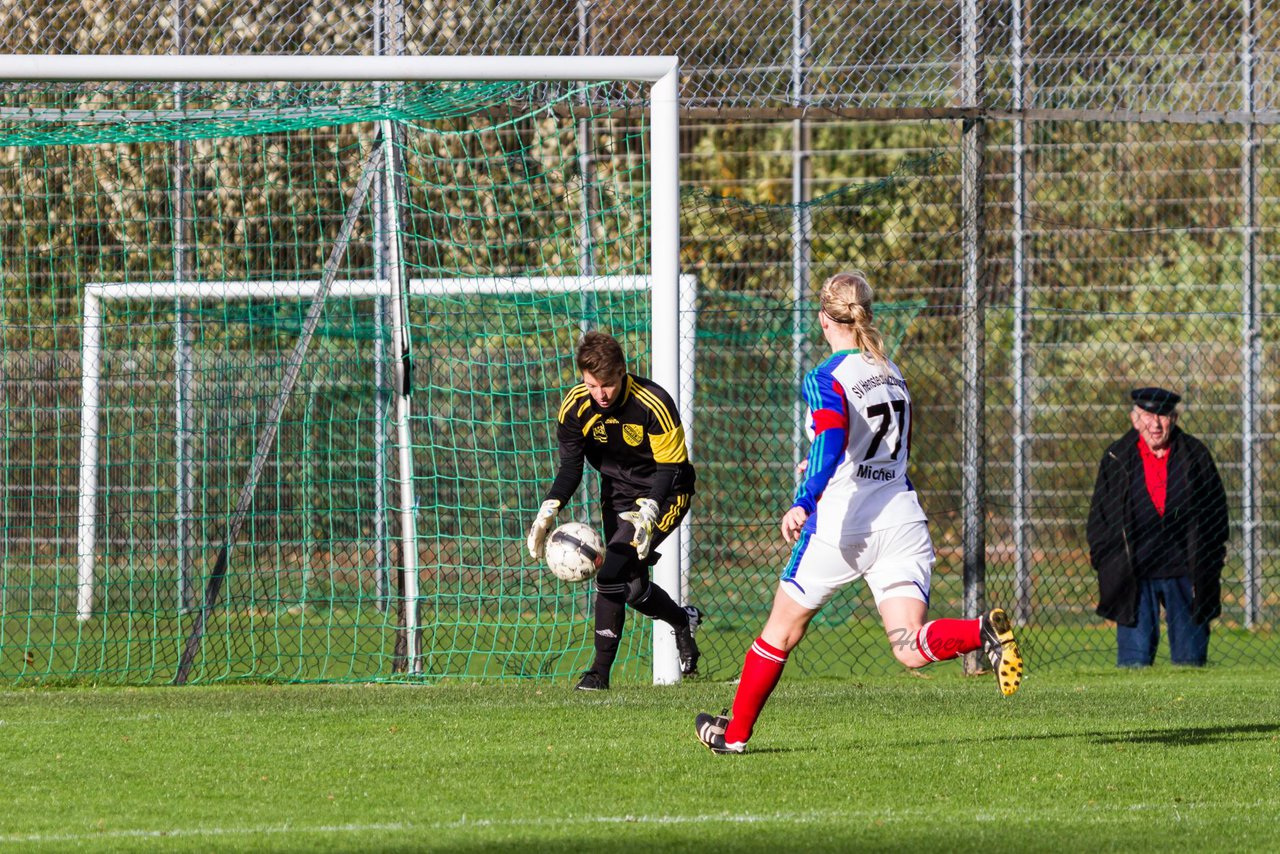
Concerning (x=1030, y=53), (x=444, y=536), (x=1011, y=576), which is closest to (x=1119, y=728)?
(x=444, y=536)

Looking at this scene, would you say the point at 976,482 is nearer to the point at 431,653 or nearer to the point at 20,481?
the point at 431,653

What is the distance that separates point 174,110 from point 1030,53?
22.7 ft

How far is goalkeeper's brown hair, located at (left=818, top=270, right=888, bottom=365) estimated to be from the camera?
6211mm

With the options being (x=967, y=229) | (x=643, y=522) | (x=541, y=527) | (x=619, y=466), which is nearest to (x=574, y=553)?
(x=541, y=527)

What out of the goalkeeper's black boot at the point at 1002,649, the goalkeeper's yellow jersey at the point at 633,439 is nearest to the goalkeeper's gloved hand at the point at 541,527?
the goalkeeper's yellow jersey at the point at 633,439

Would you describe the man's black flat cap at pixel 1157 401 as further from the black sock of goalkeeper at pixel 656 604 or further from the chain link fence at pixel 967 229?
the black sock of goalkeeper at pixel 656 604

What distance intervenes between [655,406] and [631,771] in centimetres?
259

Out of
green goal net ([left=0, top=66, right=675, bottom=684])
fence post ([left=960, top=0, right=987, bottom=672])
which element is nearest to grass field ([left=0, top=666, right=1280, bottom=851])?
fence post ([left=960, top=0, right=987, bottom=672])

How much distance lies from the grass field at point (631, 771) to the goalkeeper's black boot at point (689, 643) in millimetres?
223

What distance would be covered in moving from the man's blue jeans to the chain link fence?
936mm

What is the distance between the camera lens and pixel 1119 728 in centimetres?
736

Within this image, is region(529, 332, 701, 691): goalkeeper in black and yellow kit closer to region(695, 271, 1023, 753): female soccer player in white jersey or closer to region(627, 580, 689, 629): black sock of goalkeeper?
region(627, 580, 689, 629): black sock of goalkeeper

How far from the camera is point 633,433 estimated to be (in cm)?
838

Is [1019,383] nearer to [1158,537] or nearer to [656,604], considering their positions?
[1158,537]
